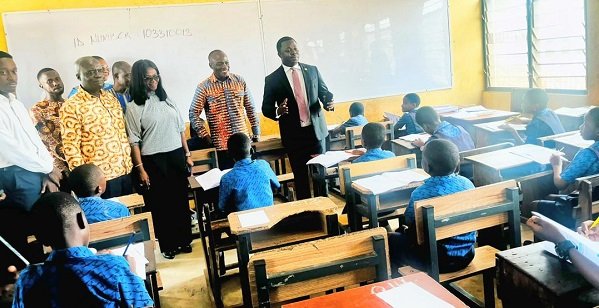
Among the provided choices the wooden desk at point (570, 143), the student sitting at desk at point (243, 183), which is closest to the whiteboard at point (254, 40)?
the student sitting at desk at point (243, 183)

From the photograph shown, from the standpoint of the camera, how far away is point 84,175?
2400mm

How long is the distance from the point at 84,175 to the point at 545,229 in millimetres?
2014

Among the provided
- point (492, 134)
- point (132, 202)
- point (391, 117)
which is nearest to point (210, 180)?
point (132, 202)

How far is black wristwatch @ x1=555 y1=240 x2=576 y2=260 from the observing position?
1.39 metres

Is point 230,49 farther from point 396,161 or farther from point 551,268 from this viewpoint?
point 551,268

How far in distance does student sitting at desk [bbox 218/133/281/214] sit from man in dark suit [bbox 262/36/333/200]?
3.71 feet

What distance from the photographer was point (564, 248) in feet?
4.61

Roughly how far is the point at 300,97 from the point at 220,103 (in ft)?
2.20

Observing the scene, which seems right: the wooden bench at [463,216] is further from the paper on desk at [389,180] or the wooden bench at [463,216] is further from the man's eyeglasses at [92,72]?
the man's eyeglasses at [92,72]

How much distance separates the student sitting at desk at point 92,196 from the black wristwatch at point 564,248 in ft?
6.25

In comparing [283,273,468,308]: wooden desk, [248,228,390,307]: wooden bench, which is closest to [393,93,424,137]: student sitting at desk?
[248,228,390,307]: wooden bench

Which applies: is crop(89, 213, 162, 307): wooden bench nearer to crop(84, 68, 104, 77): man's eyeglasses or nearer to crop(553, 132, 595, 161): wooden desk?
crop(84, 68, 104, 77): man's eyeglasses

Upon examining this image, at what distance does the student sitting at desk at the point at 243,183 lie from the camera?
9.27ft

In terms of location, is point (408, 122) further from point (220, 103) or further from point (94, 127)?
point (94, 127)
